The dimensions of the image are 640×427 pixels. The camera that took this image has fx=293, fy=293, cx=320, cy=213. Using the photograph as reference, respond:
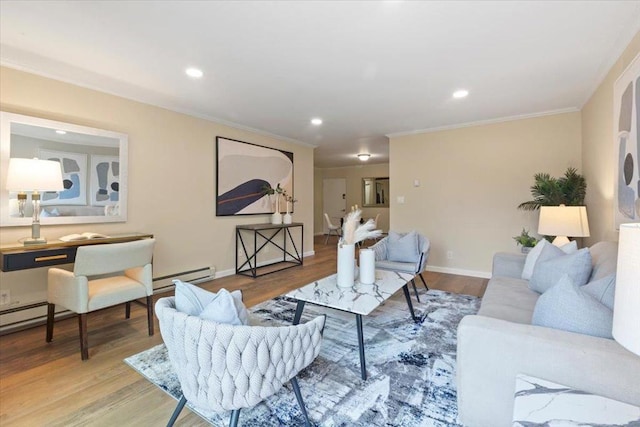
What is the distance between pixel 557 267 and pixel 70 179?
4287mm

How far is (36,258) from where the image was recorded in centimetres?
229

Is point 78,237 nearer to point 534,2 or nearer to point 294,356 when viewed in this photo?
point 294,356

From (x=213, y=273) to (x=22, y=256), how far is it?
7.38 ft

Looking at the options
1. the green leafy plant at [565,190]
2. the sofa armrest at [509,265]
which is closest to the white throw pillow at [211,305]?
the sofa armrest at [509,265]

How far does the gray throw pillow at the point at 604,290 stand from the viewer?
1394 mm

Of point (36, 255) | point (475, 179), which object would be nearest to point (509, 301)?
point (475, 179)

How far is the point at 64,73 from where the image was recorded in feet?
9.03

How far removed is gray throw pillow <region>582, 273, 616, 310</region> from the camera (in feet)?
4.57

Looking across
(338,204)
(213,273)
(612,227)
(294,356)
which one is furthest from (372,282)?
(338,204)

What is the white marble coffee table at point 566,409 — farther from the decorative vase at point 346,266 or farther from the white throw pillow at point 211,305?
the decorative vase at point 346,266

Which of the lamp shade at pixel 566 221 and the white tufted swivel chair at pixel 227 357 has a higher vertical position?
the lamp shade at pixel 566 221

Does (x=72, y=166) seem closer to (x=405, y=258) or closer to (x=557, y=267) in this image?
(x=405, y=258)

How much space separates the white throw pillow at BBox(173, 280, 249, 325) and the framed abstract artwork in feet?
10.4

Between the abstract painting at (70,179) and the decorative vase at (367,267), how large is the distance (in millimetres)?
2871
